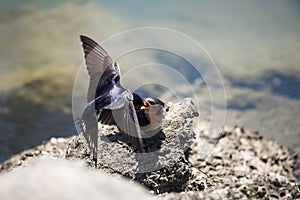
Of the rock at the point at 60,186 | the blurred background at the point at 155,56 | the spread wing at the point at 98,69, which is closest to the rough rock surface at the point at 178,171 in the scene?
the spread wing at the point at 98,69

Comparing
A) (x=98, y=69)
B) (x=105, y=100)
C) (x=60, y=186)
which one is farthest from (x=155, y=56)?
(x=60, y=186)

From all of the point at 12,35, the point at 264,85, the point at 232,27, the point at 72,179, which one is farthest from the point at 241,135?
the point at 12,35

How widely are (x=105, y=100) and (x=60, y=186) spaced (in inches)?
40.6

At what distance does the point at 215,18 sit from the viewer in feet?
23.2

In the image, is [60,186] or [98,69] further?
[98,69]

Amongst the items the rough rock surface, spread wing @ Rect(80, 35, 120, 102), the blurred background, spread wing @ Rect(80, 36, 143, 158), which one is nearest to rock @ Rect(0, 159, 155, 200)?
the rough rock surface

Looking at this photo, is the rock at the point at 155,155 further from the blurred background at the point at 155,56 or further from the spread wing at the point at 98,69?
the blurred background at the point at 155,56

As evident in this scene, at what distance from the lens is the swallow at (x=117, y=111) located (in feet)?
10.7

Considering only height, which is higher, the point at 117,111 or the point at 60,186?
the point at 117,111

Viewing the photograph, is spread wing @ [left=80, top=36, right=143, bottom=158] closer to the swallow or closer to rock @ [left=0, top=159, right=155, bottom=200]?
the swallow

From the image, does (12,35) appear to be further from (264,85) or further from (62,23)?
(264,85)

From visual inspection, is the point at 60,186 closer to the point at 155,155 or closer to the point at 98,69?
the point at 155,155

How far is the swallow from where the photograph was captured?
3271mm

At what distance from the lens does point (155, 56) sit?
21.0 ft
